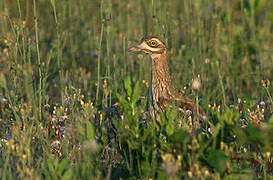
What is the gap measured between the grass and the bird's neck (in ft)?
0.76

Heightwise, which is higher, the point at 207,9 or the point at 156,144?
the point at 207,9

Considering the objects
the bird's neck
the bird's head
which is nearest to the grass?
the bird's head

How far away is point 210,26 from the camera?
24.5 ft

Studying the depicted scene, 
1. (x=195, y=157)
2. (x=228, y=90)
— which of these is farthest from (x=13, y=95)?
(x=228, y=90)

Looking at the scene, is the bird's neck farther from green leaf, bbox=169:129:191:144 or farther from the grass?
green leaf, bbox=169:129:191:144

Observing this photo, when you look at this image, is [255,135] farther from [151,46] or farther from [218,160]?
[151,46]

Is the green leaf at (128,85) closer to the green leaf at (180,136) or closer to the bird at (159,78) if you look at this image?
the green leaf at (180,136)

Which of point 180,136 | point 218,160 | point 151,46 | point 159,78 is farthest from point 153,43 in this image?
point 218,160

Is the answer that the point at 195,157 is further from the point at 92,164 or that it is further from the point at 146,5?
the point at 146,5

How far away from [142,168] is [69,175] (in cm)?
64

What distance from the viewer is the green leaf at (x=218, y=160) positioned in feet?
12.0

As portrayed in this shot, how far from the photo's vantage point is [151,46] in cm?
590

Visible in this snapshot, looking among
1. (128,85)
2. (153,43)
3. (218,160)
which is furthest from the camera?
(153,43)

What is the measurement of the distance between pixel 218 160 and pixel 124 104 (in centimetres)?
89
